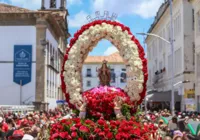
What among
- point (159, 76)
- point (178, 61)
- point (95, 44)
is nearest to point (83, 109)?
point (95, 44)

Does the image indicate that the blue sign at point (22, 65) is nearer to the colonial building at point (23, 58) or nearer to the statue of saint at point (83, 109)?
the colonial building at point (23, 58)

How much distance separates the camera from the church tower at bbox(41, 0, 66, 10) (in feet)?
194

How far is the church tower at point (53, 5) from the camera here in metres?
59.2

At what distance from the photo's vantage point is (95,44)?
435 inches

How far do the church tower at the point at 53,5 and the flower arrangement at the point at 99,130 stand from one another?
50008mm

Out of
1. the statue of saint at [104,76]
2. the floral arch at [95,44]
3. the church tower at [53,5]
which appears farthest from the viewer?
the church tower at [53,5]

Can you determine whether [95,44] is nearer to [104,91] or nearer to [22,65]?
[104,91]

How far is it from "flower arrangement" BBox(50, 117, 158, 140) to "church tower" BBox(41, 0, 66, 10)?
50008 mm

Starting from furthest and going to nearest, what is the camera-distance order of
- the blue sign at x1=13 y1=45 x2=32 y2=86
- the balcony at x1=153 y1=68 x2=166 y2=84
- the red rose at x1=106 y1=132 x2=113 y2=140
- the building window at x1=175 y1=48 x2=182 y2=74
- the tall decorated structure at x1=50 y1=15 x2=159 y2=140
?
the balcony at x1=153 y1=68 x2=166 y2=84, the building window at x1=175 y1=48 x2=182 y2=74, the blue sign at x1=13 y1=45 x2=32 y2=86, the tall decorated structure at x1=50 y1=15 x2=159 y2=140, the red rose at x1=106 y1=132 x2=113 y2=140

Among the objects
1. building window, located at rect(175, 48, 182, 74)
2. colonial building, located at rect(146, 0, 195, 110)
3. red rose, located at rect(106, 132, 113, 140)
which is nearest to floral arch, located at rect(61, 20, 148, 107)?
red rose, located at rect(106, 132, 113, 140)

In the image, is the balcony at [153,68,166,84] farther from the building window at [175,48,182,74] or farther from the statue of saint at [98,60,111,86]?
the statue of saint at [98,60,111,86]

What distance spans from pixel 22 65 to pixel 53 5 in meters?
22.7

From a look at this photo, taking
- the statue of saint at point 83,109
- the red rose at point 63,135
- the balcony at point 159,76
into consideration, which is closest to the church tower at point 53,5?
the balcony at point 159,76

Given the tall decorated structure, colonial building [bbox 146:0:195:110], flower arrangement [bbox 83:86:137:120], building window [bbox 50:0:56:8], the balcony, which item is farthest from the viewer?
building window [bbox 50:0:56:8]
